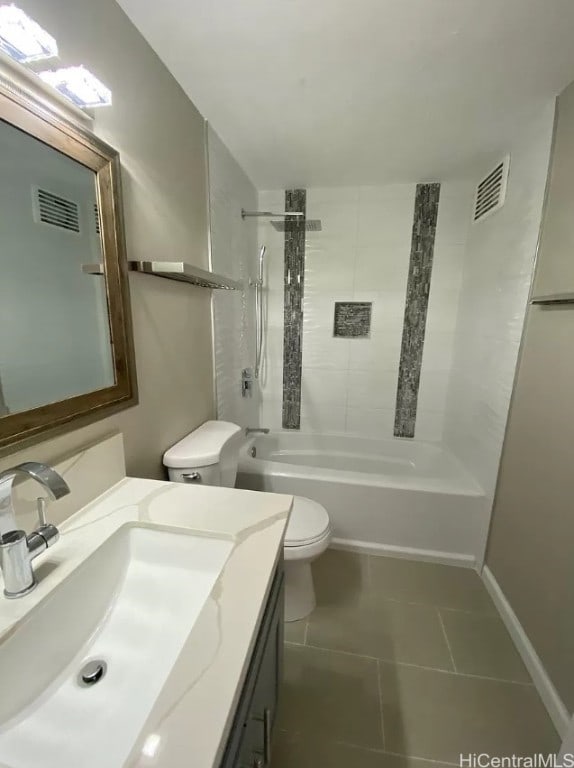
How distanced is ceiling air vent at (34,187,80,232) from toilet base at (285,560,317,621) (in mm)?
1568

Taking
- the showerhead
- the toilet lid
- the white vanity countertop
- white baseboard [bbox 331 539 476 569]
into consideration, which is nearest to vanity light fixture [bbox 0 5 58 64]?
the white vanity countertop

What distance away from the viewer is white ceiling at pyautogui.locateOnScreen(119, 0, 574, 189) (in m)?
1.02

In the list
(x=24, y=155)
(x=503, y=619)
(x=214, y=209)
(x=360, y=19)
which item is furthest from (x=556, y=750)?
(x=214, y=209)

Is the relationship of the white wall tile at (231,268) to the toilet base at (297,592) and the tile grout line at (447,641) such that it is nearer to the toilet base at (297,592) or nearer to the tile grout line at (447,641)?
the toilet base at (297,592)

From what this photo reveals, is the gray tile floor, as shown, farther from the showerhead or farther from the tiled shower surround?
the showerhead

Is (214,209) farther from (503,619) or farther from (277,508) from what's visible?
(503,619)

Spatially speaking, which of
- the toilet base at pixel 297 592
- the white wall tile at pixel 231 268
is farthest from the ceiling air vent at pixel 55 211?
the toilet base at pixel 297 592

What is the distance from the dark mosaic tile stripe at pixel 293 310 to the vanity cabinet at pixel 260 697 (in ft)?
6.41

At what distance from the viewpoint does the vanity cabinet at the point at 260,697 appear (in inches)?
22.4

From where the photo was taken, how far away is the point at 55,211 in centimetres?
87

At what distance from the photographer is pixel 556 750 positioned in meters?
1.11

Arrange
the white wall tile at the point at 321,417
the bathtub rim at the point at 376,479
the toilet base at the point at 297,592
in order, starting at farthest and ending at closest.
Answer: the white wall tile at the point at 321,417
the bathtub rim at the point at 376,479
the toilet base at the point at 297,592

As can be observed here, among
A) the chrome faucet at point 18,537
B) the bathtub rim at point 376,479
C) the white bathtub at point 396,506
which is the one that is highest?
the chrome faucet at point 18,537

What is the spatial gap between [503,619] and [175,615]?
167 cm
